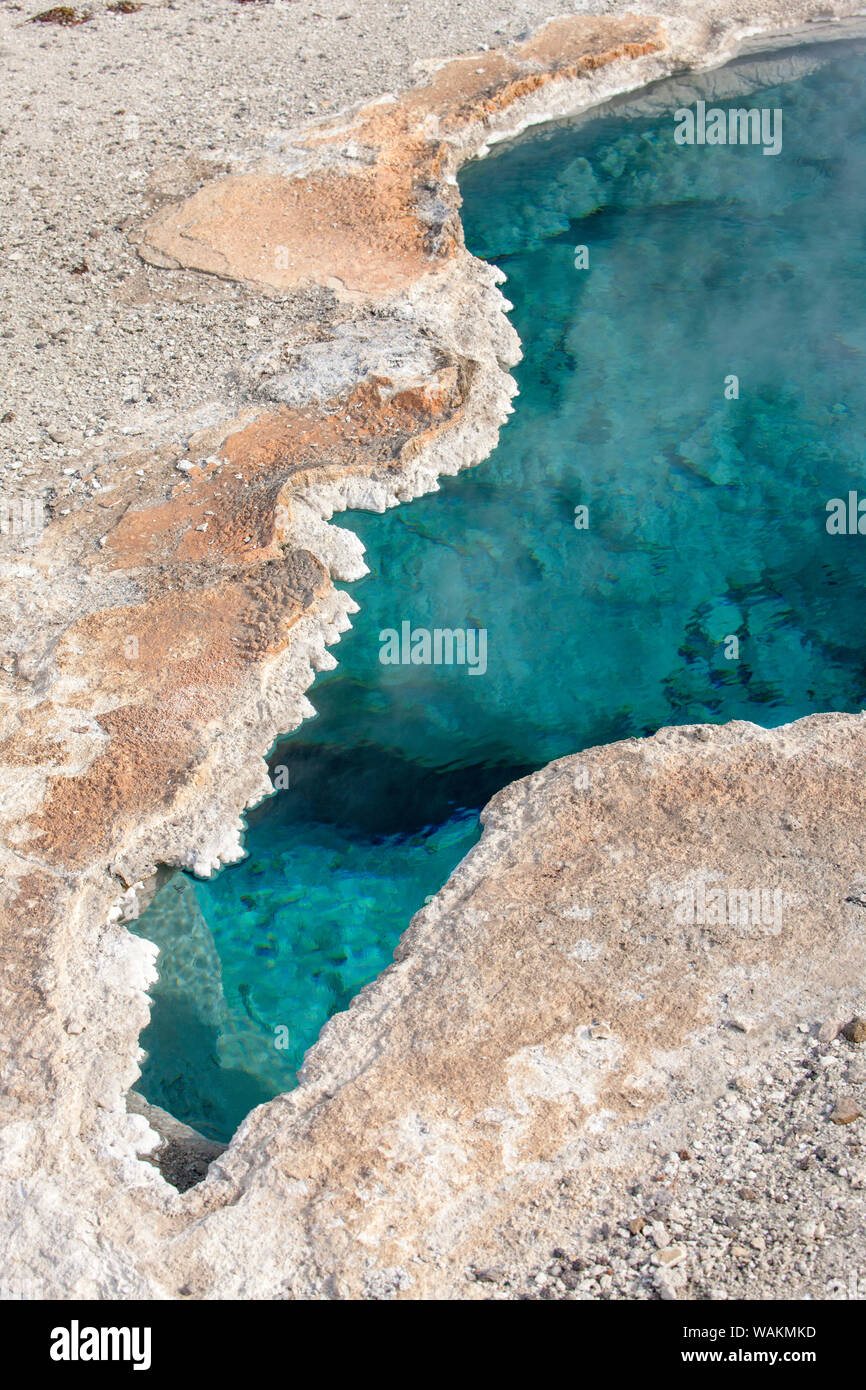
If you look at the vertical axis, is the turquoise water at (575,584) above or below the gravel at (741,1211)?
above

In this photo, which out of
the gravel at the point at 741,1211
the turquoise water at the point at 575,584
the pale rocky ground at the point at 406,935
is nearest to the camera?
the gravel at the point at 741,1211

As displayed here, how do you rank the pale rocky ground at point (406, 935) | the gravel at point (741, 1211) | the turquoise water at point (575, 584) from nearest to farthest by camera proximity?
the gravel at point (741, 1211), the pale rocky ground at point (406, 935), the turquoise water at point (575, 584)

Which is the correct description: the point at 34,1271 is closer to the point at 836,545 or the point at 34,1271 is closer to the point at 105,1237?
the point at 105,1237

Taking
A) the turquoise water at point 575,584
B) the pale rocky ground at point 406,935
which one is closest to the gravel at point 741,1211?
the pale rocky ground at point 406,935

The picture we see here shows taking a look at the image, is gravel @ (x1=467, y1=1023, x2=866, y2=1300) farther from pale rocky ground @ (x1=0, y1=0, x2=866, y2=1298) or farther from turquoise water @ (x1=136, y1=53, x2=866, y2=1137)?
turquoise water @ (x1=136, y1=53, x2=866, y2=1137)

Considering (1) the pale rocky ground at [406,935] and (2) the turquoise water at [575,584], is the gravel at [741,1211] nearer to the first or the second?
(1) the pale rocky ground at [406,935]

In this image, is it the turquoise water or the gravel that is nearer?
the gravel

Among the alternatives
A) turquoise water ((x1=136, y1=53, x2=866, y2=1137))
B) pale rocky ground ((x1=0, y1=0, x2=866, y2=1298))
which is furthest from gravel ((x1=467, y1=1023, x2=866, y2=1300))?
turquoise water ((x1=136, y1=53, x2=866, y2=1137))
